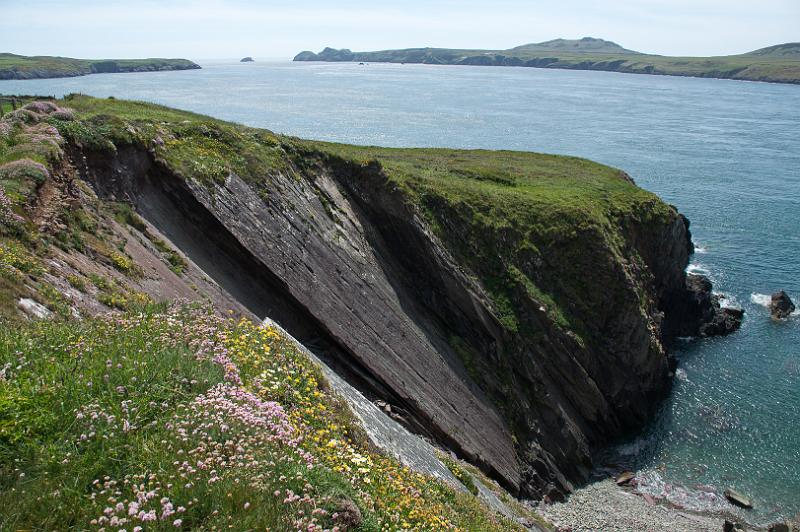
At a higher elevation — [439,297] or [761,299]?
[439,297]

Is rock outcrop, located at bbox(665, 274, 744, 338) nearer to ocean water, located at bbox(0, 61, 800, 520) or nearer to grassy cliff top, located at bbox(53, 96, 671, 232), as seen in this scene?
ocean water, located at bbox(0, 61, 800, 520)

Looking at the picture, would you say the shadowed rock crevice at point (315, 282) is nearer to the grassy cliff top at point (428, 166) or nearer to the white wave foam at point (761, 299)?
the grassy cliff top at point (428, 166)

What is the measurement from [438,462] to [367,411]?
360cm

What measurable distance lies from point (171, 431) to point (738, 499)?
3508 cm

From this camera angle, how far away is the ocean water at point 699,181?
123ft

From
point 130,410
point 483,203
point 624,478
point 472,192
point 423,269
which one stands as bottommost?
point 624,478

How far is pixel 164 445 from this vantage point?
8.99 m

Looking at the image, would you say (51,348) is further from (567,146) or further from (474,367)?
(567,146)

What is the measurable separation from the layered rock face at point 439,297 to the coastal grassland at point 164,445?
15060 millimetres

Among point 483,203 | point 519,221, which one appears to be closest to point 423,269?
point 483,203

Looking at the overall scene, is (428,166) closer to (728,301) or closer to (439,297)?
(439,297)

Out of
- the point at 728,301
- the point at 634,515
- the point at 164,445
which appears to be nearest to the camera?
the point at 164,445

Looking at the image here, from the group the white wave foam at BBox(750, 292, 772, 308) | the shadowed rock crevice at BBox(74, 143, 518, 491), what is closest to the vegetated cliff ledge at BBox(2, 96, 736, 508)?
the shadowed rock crevice at BBox(74, 143, 518, 491)

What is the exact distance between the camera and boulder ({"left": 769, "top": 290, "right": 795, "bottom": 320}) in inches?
2109
